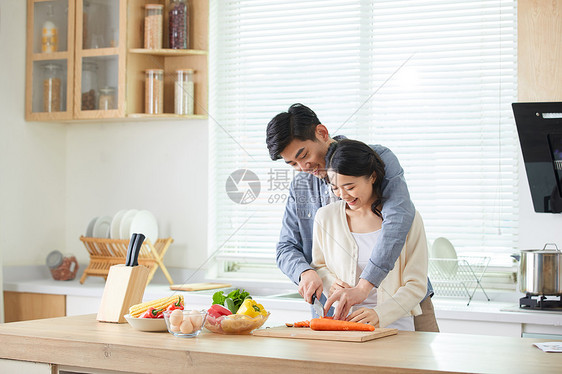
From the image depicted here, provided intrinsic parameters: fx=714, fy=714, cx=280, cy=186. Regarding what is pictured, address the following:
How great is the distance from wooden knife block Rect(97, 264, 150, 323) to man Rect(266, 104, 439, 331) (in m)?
0.43

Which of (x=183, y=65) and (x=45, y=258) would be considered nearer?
(x=183, y=65)

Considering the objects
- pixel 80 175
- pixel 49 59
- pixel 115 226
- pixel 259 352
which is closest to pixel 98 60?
pixel 49 59

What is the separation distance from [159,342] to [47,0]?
262 cm

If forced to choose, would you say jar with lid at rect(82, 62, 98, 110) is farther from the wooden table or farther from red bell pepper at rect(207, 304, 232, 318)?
red bell pepper at rect(207, 304, 232, 318)

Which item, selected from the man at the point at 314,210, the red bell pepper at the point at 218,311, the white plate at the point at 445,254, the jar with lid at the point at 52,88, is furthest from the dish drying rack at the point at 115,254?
the red bell pepper at the point at 218,311

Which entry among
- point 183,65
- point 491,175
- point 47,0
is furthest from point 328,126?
point 47,0

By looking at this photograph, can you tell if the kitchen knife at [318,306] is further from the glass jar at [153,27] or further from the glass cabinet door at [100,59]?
the glass jar at [153,27]

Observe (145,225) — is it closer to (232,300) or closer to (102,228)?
(102,228)

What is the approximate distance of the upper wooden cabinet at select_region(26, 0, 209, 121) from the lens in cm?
351

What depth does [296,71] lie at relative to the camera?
2920 millimetres

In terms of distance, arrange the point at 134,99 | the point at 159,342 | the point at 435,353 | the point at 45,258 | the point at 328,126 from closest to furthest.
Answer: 1. the point at 435,353
2. the point at 159,342
3. the point at 328,126
4. the point at 134,99
5. the point at 45,258

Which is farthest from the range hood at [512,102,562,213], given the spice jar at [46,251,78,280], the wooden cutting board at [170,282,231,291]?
the spice jar at [46,251,78,280]

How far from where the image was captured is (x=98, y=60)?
358cm

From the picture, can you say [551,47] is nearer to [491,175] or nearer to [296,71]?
[491,175]
